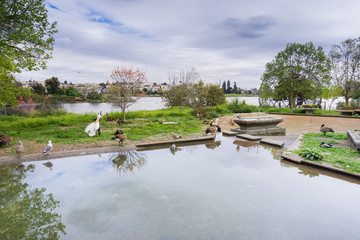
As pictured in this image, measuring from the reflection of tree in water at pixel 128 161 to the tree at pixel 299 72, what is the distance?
23.4 metres

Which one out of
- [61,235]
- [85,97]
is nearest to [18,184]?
[61,235]

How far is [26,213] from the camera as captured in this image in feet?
11.8

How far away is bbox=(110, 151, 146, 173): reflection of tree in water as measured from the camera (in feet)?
18.8

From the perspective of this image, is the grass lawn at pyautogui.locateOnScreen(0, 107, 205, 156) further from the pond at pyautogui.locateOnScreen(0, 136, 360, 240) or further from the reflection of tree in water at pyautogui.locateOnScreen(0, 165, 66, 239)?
the reflection of tree in water at pyautogui.locateOnScreen(0, 165, 66, 239)

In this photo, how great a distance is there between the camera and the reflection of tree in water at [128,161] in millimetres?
5738

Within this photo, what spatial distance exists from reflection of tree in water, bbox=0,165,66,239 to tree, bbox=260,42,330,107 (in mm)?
26454

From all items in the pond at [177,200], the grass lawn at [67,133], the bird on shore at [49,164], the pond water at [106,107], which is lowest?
the pond at [177,200]

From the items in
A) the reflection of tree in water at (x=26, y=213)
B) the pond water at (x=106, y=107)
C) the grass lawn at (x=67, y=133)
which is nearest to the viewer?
the reflection of tree in water at (x=26, y=213)

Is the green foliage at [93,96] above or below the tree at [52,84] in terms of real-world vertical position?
below

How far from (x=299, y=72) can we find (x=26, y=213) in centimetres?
2952

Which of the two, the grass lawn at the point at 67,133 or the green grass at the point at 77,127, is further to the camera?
the green grass at the point at 77,127

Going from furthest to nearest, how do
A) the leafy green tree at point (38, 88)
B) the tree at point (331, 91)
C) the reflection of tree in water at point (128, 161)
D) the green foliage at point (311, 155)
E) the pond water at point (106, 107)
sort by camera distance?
the leafy green tree at point (38, 88) → the tree at point (331, 91) → the pond water at point (106, 107) → the green foliage at point (311, 155) → the reflection of tree in water at point (128, 161)

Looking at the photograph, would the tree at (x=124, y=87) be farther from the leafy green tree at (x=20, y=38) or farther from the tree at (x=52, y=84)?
the tree at (x=52, y=84)

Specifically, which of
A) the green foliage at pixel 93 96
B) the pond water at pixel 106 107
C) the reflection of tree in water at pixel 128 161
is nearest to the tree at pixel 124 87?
the pond water at pixel 106 107
